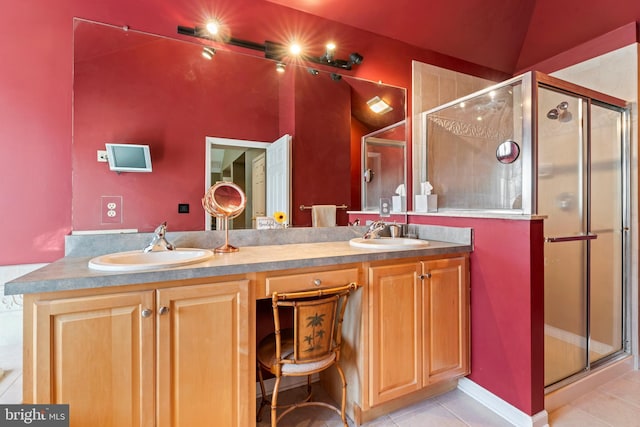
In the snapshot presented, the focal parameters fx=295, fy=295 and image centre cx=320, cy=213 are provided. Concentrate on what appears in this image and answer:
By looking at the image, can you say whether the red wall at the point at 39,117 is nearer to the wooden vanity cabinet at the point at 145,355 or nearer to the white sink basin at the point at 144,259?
the white sink basin at the point at 144,259

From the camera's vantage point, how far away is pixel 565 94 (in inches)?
73.1

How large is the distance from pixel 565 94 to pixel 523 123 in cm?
52

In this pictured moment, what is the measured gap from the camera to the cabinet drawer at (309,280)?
4.39 feet

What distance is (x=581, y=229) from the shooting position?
2.03 meters

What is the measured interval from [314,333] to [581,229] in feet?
6.54

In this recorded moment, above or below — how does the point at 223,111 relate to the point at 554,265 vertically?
above

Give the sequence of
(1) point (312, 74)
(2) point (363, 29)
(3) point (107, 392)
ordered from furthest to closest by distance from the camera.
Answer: (2) point (363, 29) < (1) point (312, 74) < (3) point (107, 392)

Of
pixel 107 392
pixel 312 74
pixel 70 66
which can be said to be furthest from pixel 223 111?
pixel 107 392

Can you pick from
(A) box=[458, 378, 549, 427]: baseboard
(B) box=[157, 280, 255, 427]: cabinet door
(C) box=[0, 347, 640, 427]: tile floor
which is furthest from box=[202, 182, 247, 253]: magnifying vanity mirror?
(A) box=[458, 378, 549, 427]: baseboard

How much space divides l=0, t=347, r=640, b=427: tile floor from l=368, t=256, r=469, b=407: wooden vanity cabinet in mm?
160

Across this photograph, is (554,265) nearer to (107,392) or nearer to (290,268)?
(290,268)

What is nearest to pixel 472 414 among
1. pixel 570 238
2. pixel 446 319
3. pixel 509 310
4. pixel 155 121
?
pixel 446 319

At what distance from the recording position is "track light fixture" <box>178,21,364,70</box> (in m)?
1.74

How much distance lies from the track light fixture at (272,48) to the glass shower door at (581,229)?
1354 mm
